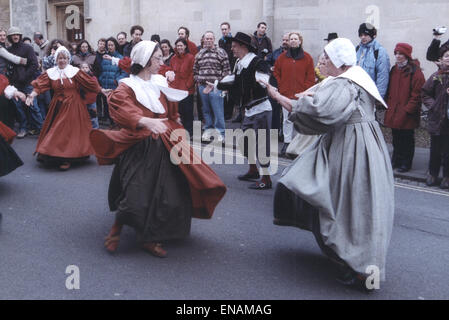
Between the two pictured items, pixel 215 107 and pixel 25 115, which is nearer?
pixel 215 107

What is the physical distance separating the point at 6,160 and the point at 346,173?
4.43m

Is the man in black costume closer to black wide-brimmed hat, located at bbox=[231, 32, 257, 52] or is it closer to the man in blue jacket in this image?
black wide-brimmed hat, located at bbox=[231, 32, 257, 52]

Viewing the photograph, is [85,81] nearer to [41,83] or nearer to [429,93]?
[41,83]

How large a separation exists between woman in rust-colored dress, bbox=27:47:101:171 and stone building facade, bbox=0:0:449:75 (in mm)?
6192

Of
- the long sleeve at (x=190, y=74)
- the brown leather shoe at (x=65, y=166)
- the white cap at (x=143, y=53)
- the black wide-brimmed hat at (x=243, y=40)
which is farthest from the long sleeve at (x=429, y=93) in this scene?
the brown leather shoe at (x=65, y=166)

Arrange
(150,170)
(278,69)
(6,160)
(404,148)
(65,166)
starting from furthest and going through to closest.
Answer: (278,69) < (404,148) < (65,166) < (6,160) < (150,170)

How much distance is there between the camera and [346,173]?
4.25m

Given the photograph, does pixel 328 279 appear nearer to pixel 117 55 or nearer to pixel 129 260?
pixel 129 260

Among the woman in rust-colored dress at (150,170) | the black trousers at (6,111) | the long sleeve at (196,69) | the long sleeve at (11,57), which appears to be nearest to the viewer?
the woman in rust-colored dress at (150,170)

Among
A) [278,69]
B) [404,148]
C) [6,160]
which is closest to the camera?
[6,160]

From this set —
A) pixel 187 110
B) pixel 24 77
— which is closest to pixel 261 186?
pixel 187 110

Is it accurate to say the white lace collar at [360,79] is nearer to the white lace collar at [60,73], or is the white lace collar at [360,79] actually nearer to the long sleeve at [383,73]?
the long sleeve at [383,73]

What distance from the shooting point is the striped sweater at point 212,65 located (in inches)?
423

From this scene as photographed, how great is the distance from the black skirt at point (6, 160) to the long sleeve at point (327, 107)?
4121 mm
